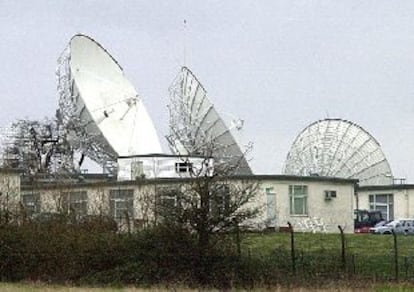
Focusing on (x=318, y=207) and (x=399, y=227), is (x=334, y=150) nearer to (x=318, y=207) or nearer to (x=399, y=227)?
(x=399, y=227)

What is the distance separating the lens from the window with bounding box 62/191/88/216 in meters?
30.4

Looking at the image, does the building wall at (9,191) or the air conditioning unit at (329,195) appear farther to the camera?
the air conditioning unit at (329,195)

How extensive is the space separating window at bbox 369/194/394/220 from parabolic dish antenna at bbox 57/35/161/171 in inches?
835

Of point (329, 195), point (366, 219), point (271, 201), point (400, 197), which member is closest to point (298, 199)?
point (329, 195)

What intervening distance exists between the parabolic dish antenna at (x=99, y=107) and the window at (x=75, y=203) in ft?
32.7

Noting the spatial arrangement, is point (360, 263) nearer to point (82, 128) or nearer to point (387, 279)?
point (387, 279)

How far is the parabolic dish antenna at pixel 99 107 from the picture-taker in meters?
53.3

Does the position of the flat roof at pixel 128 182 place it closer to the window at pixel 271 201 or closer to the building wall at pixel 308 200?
the building wall at pixel 308 200

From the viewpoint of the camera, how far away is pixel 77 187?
4684cm

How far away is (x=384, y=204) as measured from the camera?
7425 centimetres

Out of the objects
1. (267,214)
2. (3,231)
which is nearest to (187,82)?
(267,214)

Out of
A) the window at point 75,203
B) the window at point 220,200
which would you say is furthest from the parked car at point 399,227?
the window at point 220,200

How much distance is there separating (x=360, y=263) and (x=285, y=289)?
20.1 ft

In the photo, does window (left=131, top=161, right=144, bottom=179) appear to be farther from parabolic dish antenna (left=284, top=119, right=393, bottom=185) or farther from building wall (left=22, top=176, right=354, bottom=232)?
parabolic dish antenna (left=284, top=119, right=393, bottom=185)
